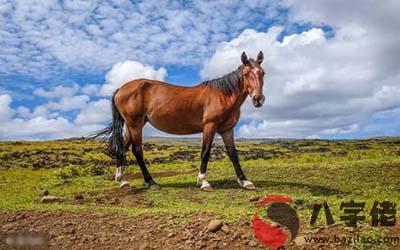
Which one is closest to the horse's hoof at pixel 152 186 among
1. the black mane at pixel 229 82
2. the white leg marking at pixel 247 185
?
the white leg marking at pixel 247 185

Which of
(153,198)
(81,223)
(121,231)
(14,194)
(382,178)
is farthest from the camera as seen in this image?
(14,194)

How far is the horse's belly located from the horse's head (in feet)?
6.08

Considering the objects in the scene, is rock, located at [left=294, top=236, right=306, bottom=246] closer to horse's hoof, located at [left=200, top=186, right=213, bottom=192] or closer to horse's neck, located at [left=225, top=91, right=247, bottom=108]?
horse's hoof, located at [left=200, top=186, right=213, bottom=192]

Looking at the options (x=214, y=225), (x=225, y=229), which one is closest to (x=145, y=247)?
(x=214, y=225)

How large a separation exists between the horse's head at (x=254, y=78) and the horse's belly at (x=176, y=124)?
1.85 meters

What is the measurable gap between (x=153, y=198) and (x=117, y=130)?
3274 millimetres

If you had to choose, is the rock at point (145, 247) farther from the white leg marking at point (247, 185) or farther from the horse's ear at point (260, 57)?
the horse's ear at point (260, 57)

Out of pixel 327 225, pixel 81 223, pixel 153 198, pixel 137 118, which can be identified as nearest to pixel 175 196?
pixel 153 198

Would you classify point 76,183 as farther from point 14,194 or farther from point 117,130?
point 117,130

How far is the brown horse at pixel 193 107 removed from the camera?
1370 cm

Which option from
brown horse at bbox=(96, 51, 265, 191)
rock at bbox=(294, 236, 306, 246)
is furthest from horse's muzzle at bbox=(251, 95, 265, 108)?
rock at bbox=(294, 236, 306, 246)

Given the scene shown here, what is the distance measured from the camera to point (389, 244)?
275 inches

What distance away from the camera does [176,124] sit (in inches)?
555

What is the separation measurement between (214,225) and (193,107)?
253 inches
